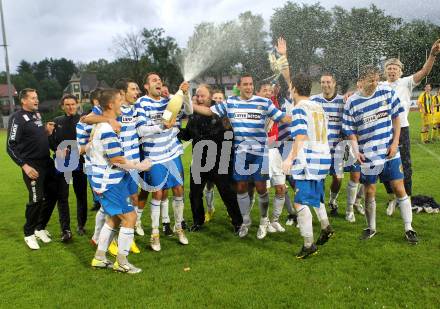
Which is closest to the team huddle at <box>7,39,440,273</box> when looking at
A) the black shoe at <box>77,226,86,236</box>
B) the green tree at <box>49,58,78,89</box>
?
the black shoe at <box>77,226,86,236</box>

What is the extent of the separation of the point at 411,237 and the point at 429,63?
262 cm

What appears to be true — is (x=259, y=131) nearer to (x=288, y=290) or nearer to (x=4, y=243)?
(x=288, y=290)

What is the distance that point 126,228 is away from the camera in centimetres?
515

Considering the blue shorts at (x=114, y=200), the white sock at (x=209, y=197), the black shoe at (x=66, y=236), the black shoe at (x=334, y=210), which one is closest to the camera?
the blue shorts at (x=114, y=200)

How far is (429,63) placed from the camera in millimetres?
6184

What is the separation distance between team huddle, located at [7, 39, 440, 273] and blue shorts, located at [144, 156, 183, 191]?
0.05 feet

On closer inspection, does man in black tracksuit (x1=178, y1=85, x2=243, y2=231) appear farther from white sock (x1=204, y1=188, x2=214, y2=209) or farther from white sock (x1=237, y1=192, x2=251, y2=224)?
white sock (x1=204, y1=188, x2=214, y2=209)

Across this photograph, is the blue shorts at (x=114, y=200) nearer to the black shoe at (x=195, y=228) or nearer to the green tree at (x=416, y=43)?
the black shoe at (x=195, y=228)

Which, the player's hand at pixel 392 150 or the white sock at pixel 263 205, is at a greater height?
the player's hand at pixel 392 150

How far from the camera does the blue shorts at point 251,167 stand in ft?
20.3

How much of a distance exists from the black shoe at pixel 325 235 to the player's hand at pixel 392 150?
1.33 m

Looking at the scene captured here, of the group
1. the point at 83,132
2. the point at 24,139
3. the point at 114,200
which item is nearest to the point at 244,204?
the point at 114,200

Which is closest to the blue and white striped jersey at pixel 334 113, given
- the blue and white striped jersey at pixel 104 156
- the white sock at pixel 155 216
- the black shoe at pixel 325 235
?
the black shoe at pixel 325 235

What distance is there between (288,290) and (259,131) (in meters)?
2.49
